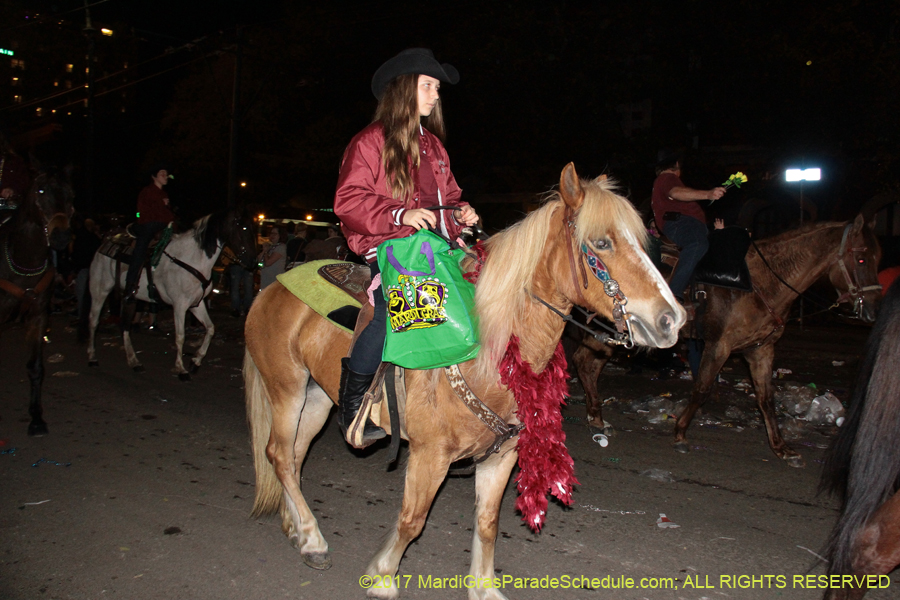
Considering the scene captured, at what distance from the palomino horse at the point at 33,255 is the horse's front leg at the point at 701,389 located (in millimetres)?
6273

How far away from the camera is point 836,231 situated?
20.3 feet

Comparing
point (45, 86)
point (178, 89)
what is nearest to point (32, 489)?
point (178, 89)

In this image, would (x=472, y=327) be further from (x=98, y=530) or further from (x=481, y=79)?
(x=481, y=79)

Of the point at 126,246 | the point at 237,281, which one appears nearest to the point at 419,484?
the point at 126,246

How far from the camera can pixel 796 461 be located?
18.0 feet

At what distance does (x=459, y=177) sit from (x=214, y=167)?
1351cm

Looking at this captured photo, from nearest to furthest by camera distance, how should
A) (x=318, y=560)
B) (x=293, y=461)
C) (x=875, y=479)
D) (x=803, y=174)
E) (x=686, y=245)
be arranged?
(x=875, y=479), (x=318, y=560), (x=293, y=461), (x=686, y=245), (x=803, y=174)

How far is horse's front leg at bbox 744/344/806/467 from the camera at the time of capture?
559 cm

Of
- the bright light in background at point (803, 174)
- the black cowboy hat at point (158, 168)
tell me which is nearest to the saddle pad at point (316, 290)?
the black cowboy hat at point (158, 168)

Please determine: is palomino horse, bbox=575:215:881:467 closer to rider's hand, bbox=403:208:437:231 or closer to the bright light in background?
rider's hand, bbox=403:208:437:231

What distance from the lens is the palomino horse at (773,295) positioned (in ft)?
19.7

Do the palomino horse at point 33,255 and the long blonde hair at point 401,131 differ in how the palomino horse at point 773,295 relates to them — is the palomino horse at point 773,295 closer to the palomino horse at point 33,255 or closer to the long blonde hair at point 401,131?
the long blonde hair at point 401,131

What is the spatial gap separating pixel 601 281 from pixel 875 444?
131 centimetres

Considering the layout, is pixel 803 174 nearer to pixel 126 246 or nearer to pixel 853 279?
pixel 853 279
